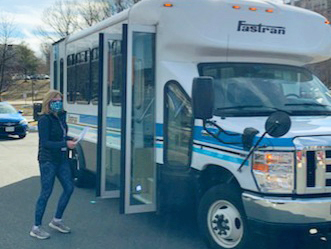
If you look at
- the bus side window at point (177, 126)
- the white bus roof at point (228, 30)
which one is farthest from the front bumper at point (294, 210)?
the white bus roof at point (228, 30)

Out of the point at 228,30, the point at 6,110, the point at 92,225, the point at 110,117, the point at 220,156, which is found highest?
the point at 228,30

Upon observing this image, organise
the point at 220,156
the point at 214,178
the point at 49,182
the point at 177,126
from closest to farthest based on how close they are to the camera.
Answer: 1. the point at 220,156
2. the point at 214,178
3. the point at 177,126
4. the point at 49,182

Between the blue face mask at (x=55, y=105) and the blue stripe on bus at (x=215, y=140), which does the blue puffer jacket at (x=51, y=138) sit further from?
the blue stripe on bus at (x=215, y=140)

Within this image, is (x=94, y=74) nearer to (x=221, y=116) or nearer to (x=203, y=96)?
(x=221, y=116)

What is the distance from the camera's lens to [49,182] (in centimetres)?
567

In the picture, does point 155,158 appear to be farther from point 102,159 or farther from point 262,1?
point 262,1

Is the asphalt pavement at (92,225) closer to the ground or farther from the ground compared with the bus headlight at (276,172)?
closer to the ground

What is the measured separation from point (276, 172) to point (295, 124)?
64 centimetres

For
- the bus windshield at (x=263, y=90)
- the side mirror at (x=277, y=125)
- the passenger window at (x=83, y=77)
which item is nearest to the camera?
the side mirror at (x=277, y=125)

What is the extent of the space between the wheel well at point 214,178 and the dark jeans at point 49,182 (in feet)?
5.54

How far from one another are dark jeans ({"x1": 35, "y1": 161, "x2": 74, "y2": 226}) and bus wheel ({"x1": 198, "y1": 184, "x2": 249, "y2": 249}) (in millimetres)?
1752

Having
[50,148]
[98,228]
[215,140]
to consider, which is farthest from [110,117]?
[215,140]

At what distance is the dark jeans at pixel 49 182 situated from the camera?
565cm

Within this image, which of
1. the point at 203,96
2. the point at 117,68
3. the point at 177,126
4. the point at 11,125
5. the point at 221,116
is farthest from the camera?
the point at 11,125
